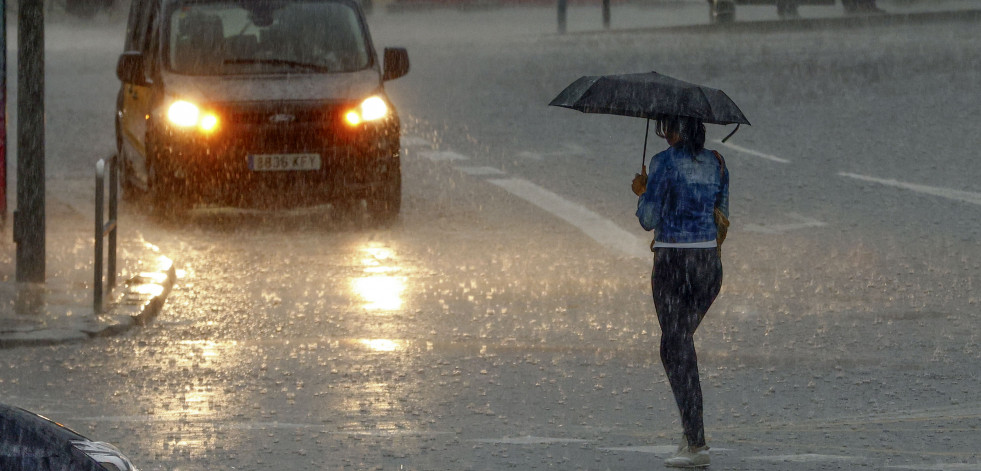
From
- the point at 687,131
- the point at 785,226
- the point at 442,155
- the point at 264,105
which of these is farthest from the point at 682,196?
the point at 442,155

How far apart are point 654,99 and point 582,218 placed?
7.37 metres

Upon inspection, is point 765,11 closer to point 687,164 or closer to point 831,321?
point 831,321

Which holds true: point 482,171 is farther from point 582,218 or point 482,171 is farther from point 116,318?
point 116,318

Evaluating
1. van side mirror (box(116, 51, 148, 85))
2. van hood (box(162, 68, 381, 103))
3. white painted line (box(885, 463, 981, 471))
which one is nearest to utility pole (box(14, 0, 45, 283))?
van side mirror (box(116, 51, 148, 85))

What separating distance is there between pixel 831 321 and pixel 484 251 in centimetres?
335

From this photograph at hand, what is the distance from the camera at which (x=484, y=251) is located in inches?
479

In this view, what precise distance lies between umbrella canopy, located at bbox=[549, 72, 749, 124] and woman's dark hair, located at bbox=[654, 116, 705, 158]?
5cm

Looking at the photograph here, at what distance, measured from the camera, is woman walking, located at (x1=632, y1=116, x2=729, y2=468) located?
21.0 ft

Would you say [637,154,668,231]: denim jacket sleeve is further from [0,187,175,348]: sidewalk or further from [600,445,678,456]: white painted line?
[0,187,175,348]: sidewalk

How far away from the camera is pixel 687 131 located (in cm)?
643

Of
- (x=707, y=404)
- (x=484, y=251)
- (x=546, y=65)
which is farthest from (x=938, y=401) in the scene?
(x=546, y=65)

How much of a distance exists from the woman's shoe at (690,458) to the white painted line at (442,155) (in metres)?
12.0

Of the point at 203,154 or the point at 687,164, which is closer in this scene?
the point at 687,164

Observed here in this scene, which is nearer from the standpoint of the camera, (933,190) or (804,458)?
(804,458)
